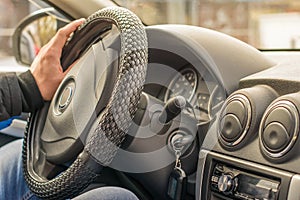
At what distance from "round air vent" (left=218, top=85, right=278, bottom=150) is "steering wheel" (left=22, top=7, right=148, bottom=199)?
178 millimetres

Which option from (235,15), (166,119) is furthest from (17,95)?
(235,15)

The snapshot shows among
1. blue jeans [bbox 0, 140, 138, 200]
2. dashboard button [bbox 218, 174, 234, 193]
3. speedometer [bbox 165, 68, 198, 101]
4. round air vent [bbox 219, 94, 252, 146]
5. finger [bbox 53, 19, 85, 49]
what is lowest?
blue jeans [bbox 0, 140, 138, 200]

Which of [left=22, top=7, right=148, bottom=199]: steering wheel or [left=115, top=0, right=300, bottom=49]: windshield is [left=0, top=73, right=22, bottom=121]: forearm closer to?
[left=22, top=7, right=148, bottom=199]: steering wheel

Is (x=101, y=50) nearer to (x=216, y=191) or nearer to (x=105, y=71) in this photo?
(x=105, y=71)

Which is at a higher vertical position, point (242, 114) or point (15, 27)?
point (242, 114)

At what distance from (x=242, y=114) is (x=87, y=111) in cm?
27

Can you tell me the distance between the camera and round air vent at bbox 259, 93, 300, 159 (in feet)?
2.58

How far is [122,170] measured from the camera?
102cm

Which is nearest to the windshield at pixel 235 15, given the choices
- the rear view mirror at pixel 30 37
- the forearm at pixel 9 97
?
the rear view mirror at pixel 30 37

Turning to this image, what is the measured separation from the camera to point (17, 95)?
1040mm

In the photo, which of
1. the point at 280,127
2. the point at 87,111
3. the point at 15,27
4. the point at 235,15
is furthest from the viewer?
the point at 15,27

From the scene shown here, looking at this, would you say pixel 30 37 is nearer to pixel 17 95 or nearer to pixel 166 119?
pixel 17 95

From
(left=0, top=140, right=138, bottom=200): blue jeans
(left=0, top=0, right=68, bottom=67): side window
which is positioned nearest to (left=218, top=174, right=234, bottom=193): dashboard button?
(left=0, top=140, right=138, bottom=200): blue jeans

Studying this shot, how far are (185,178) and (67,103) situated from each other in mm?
268
